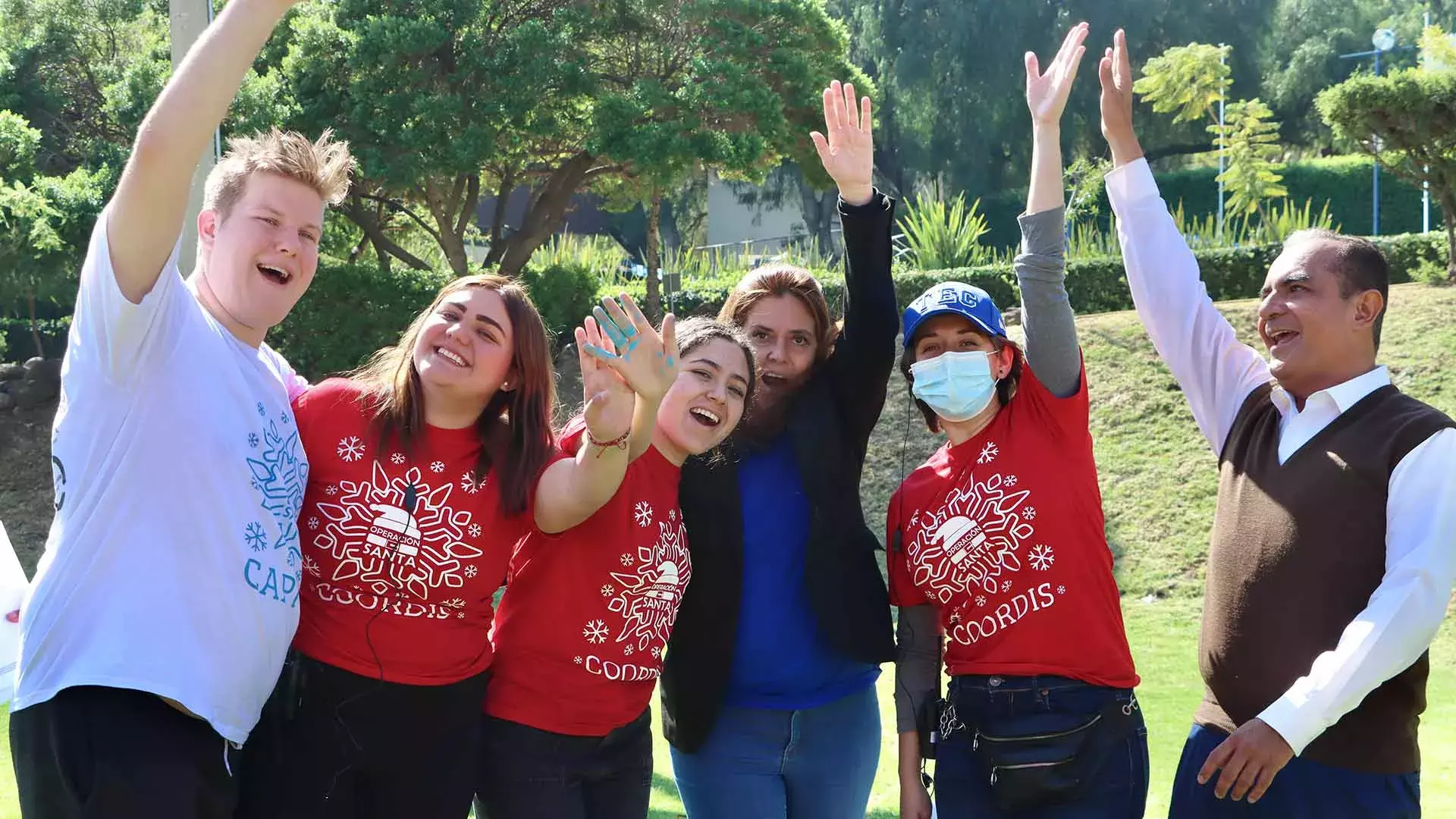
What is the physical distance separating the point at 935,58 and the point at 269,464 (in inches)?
1332

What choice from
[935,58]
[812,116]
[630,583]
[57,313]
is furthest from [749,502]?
[935,58]

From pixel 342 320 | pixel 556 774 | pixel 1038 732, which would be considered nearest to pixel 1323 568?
pixel 1038 732

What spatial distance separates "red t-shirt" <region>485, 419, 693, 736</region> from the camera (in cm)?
297

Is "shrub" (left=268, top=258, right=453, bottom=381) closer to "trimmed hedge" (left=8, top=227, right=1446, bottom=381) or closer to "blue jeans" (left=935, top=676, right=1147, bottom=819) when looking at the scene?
"trimmed hedge" (left=8, top=227, right=1446, bottom=381)

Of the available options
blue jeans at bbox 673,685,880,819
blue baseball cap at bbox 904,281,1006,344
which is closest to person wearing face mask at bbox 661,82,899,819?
blue jeans at bbox 673,685,880,819

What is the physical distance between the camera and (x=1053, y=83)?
130 inches

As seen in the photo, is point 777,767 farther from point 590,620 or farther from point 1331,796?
point 1331,796

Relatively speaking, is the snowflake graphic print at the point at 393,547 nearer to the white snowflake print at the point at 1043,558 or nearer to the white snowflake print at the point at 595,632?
the white snowflake print at the point at 595,632

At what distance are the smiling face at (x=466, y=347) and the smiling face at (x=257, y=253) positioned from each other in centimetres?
33

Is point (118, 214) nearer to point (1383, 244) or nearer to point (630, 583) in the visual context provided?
point (630, 583)

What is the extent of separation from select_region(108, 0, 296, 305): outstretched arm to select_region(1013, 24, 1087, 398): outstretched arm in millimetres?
1822

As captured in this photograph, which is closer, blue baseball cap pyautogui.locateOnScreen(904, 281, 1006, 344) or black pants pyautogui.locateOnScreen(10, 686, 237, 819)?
black pants pyautogui.locateOnScreen(10, 686, 237, 819)

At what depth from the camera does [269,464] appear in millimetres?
2695

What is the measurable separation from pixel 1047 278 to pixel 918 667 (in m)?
1.03
